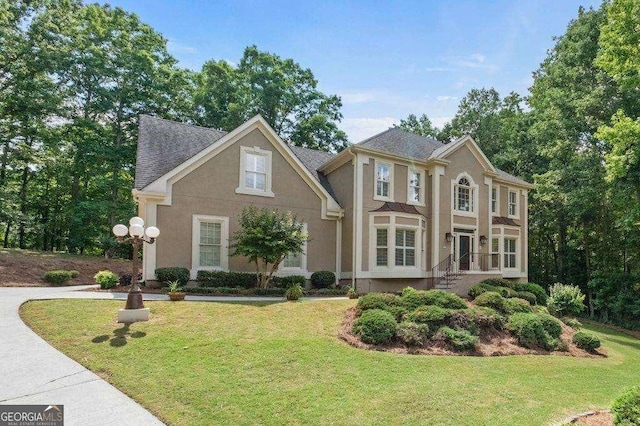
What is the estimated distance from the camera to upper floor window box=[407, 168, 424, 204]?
19.0 metres

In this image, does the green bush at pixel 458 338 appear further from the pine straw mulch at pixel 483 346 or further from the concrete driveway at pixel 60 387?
the concrete driveway at pixel 60 387

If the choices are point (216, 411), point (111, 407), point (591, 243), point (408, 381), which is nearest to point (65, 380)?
point (111, 407)

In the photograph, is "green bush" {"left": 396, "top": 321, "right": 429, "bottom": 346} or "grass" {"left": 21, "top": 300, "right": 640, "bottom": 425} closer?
"grass" {"left": 21, "top": 300, "right": 640, "bottom": 425}

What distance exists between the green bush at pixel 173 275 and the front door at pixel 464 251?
14.0 m

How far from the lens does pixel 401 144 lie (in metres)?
19.4

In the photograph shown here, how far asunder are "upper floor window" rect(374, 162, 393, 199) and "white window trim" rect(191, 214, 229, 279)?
729 centimetres

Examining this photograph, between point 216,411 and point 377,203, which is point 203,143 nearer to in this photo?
point 377,203

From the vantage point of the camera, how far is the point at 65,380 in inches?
239

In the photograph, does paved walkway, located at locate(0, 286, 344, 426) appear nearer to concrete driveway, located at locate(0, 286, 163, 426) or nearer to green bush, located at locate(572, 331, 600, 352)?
concrete driveway, located at locate(0, 286, 163, 426)

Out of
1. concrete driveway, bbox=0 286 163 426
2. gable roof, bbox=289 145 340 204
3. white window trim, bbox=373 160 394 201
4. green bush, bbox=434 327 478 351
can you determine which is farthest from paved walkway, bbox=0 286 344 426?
white window trim, bbox=373 160 394 201

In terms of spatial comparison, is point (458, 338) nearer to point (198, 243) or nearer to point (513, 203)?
point (198, 243)

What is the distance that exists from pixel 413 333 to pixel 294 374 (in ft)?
12.5

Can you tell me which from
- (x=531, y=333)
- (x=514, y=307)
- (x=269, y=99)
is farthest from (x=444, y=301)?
(x=269, y=99)

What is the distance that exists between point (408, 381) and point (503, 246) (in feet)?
58.9
